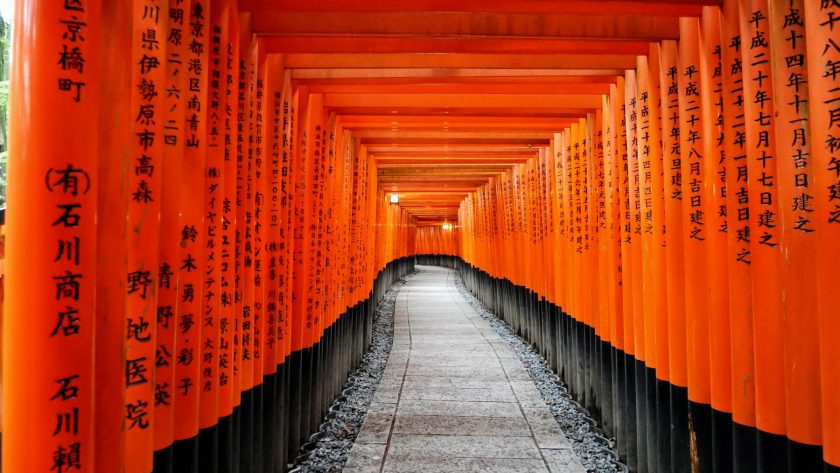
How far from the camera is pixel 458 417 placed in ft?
17.8

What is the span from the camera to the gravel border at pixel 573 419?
4547 millimetres

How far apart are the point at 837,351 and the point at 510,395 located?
456cm

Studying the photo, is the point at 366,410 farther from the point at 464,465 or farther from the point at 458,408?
the point at 464,465

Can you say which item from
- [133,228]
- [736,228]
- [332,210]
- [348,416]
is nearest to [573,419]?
[348,416]

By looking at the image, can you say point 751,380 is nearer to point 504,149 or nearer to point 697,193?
point 697,193

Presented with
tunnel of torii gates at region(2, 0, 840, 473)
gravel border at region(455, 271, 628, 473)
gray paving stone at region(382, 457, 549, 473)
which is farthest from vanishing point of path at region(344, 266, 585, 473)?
tunnel of torii gates at region(2, 0, 840, 473)

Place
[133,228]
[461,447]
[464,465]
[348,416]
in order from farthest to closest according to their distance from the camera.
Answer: [348,416] → [461,447] → [464,465] → [133,228]

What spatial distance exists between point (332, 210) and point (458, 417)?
115 inches

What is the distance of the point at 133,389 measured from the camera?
6.48 feet

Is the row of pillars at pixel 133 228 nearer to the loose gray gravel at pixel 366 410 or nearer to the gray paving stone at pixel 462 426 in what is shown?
the loose gray gravel at pixel 366 410

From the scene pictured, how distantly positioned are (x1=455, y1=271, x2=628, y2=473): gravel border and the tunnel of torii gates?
24 cm

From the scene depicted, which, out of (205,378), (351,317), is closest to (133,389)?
(205,378)

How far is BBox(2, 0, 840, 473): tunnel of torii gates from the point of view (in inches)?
60.1

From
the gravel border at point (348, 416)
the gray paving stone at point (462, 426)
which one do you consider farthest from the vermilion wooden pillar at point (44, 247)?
the gray paving stone at point (462, 426)
